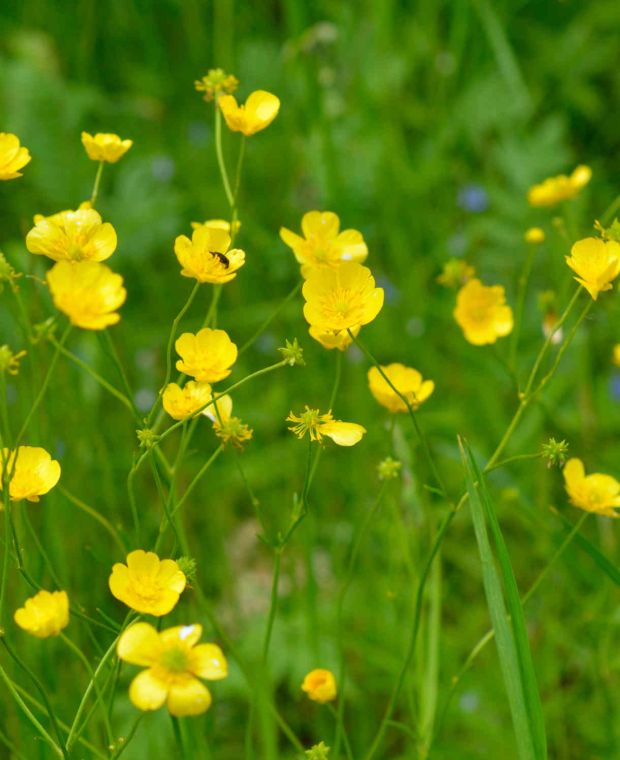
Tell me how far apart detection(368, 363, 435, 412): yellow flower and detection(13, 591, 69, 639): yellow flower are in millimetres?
325

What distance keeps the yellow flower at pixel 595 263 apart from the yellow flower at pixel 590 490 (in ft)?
0.66

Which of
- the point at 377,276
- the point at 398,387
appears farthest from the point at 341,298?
the point at 377,276

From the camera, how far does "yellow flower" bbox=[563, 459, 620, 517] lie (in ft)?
3.14

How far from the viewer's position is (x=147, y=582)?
0.74 metres

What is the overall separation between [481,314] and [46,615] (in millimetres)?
553

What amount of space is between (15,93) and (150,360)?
2.41 ft

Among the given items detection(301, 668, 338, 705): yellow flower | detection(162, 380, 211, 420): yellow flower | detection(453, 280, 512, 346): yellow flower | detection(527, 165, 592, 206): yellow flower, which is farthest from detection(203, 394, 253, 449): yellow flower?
detection(527, 165, 592, 206): yellow flower

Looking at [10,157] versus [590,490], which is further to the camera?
[590,490]

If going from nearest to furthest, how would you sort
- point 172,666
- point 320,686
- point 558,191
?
point 172,666
point 320,686
point 558,191

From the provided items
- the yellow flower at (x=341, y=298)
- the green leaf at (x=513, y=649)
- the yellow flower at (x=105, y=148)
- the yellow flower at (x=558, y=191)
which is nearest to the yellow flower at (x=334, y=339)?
the yellow flower at (x=341, y=298)

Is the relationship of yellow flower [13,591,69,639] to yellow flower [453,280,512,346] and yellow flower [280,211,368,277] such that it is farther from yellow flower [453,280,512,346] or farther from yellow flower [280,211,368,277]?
yellow flower [453,280,512,346]

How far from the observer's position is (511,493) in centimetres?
114

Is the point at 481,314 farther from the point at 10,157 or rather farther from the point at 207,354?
the point at 10,157

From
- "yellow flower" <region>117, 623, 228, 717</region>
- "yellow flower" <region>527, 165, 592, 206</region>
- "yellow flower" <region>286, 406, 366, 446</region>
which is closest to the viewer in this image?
"yellow flower" <region>117, 623, 228, 717</region>
